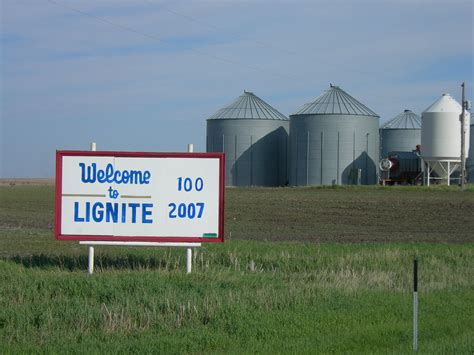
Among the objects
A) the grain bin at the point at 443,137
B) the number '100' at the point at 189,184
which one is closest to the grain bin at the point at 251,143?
the grain bin at the point at 443,137

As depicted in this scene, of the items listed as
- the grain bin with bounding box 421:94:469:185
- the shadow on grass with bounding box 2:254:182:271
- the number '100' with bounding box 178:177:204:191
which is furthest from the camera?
the grain bin with bounding box 421:94:469:185

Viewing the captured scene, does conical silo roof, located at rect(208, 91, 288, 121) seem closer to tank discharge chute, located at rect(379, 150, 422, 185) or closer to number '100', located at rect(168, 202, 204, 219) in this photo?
tank discharge chute, located at rect(379, 150, 422, 185)

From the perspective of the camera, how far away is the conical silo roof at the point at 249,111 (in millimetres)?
78500

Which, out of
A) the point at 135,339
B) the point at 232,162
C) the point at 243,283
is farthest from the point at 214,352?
the point at 232,162

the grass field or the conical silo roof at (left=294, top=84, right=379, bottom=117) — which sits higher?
the conical silo roof at (left=294, top=84, right=379, bottom=117)

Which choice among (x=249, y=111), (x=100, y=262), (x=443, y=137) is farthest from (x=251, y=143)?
(x=100, y=262)

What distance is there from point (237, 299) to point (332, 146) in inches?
2430

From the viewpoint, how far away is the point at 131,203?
1529 centimetres

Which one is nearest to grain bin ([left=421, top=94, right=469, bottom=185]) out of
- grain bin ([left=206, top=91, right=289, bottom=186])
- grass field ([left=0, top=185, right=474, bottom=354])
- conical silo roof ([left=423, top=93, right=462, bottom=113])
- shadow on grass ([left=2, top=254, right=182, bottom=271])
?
conical silo roof ([left=423, top=93, right=462, bottom=113])

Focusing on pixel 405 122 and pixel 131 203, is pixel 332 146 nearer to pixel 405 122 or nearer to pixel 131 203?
pixel 405 122

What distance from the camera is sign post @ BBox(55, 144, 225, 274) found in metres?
15.2

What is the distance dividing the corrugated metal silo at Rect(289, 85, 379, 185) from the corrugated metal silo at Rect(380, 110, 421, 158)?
7587 millimetres

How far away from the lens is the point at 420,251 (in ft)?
63.8

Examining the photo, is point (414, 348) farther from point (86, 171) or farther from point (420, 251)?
point (420, 251)
